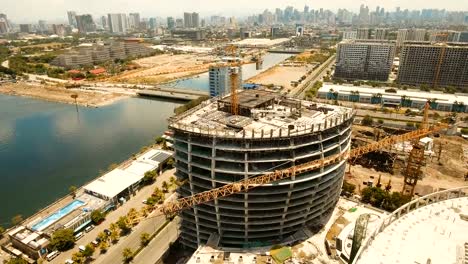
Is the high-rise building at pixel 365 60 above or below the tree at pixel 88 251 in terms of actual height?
above

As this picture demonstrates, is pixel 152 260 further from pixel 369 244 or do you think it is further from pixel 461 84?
pixel 461 84

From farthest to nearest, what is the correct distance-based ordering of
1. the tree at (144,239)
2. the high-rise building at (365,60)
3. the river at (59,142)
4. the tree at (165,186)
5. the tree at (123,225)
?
the high-rise building at (365,60)
the river at (59,142)
the tree at (165,186)
the tree at (123,225)
the tree at (144,239)

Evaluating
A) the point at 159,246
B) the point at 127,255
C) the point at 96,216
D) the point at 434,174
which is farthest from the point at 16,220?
the point at 434,174

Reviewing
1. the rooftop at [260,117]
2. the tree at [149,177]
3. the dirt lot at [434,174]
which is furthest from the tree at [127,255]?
the dirt lot at [434,174]

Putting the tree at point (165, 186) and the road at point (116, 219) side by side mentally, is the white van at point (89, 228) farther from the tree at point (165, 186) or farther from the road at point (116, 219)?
the tree at point (165, 186)

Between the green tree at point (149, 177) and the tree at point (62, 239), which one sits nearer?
the tree at point (62, 239)

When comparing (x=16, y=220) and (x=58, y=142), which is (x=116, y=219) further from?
(x=58, y=142)

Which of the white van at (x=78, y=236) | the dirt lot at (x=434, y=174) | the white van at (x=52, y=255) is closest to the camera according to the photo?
the white van at (x=52, y=255)
